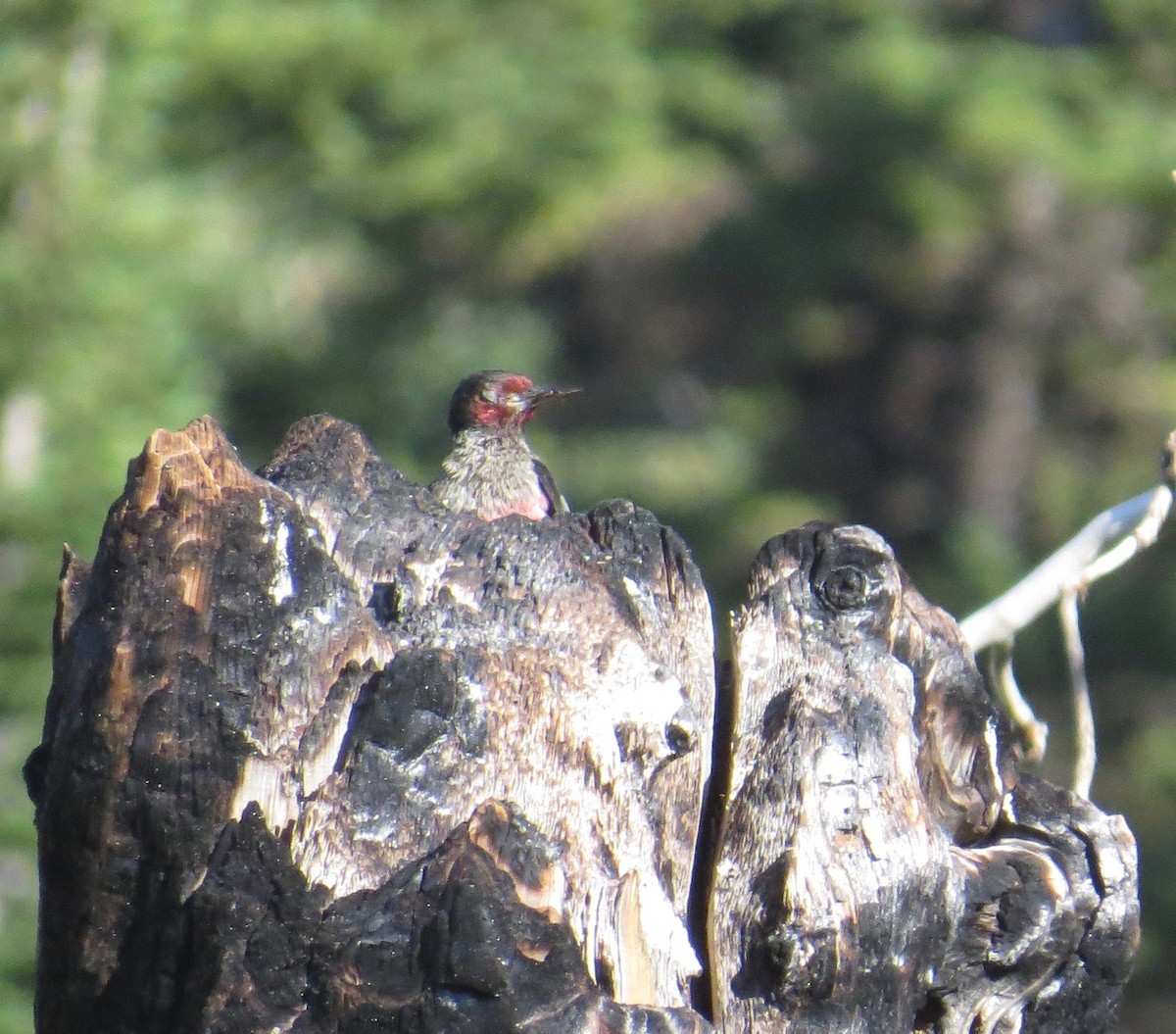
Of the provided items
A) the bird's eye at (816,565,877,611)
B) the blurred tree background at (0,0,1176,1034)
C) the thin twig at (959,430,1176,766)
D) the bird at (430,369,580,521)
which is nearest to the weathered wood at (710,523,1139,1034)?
the bird's eye at (816,565,877,611)

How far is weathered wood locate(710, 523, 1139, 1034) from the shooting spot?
7.09ft

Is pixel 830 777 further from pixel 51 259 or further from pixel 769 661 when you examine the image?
pixel 51 259

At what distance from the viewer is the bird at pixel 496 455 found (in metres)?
4.24

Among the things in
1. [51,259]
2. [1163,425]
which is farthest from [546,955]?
[1163,425]

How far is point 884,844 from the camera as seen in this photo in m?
2.21

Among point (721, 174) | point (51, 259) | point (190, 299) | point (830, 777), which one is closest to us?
point (830, 777)

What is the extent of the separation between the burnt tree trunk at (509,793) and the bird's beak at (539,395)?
2.31m

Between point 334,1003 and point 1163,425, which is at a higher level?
point 1163,425

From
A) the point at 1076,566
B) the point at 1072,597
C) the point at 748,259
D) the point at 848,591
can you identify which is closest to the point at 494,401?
the point at 1076,566

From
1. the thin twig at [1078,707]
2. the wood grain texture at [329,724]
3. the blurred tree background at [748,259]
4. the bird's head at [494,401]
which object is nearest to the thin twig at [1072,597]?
the thin twig at [1078,707]

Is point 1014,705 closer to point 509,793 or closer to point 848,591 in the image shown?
point 848,591

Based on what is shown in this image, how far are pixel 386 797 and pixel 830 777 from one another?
1.89ft

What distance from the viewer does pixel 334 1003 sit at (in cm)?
199

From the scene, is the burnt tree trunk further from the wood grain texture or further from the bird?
the bird
